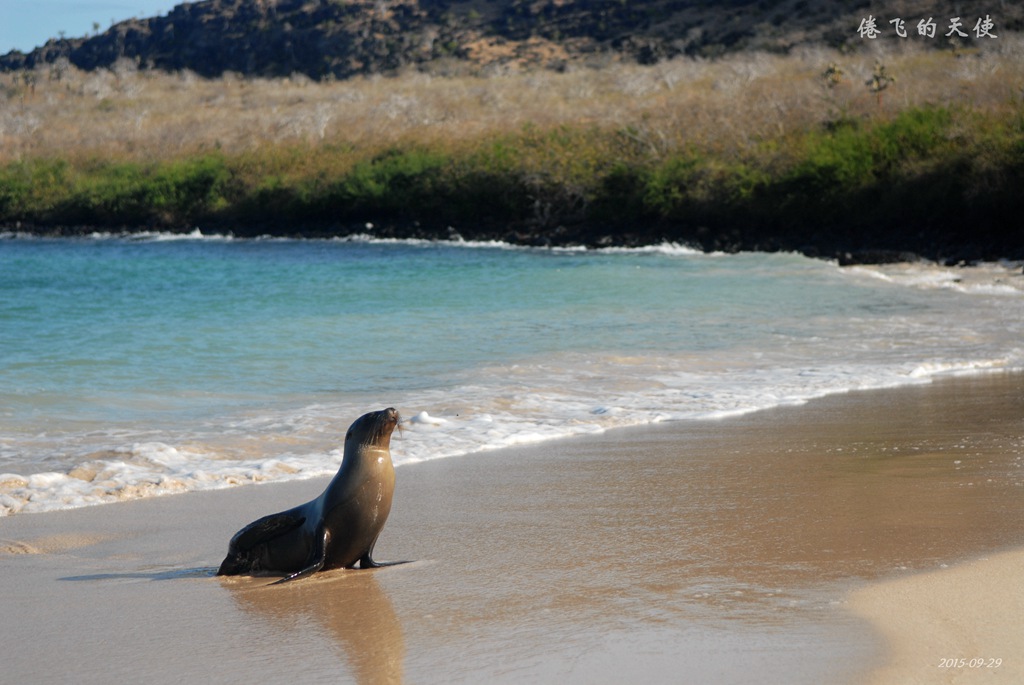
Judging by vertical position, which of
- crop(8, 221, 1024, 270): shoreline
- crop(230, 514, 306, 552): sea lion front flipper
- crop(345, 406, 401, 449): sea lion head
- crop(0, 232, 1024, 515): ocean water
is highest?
crop(345, 406, 401, 449): sea lion head

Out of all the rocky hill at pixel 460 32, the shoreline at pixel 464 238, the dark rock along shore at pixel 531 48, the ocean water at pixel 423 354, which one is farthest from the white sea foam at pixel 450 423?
the rocky hill at pixel 460 32

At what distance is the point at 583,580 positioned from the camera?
17.2 feet

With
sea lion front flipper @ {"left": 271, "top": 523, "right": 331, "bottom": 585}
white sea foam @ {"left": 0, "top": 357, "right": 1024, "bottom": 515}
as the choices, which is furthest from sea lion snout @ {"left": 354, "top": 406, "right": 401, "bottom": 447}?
white sea foam @ {"left": 0, "top": 357, "right": 1024, "bottom": 515}

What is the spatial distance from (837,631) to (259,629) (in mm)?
2115

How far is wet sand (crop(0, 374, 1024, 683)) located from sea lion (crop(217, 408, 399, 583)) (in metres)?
0.12

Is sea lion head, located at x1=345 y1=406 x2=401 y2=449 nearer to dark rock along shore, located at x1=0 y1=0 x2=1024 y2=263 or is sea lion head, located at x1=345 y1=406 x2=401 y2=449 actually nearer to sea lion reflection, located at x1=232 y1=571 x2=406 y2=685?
sea lion reflection, located at x1=232 y1=571 x2=406 y2=685

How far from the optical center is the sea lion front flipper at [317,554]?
Answer: 527cm

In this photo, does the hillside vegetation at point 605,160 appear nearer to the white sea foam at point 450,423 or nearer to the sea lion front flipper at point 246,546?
the white sea foam at point 450,423

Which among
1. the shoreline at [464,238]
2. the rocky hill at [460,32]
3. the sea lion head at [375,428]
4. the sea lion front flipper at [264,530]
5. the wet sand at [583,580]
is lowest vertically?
the shoreline at [464,238]

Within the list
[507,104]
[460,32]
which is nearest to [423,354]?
[507,104]

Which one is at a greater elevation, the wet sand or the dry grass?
the dry grass

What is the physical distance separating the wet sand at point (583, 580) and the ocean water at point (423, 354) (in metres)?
1.46

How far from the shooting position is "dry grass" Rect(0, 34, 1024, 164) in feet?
130

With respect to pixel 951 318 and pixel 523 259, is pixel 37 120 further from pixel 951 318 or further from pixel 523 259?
pixel 951 318
